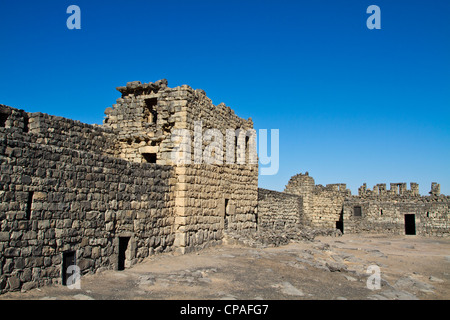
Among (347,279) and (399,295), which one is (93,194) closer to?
(347,279)

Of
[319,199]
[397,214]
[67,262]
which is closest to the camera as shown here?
[67,262]

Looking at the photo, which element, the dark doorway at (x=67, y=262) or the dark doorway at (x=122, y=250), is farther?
the dark doorway at (x=122, y=250)

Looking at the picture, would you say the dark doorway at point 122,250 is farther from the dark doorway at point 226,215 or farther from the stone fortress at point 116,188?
the dark doorway at point 226,215

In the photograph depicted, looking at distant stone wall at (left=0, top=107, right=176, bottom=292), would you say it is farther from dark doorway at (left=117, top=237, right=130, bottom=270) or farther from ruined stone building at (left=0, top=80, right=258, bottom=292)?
dark doorway at (left=117, top=237, right=130, bottom=270)

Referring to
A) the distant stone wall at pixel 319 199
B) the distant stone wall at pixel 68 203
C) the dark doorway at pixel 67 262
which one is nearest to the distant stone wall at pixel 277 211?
the distant stone wall at pixel 319 199

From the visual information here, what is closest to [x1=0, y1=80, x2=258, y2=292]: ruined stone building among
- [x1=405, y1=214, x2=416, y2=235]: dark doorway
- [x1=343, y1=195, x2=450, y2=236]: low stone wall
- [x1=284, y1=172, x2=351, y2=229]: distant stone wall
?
[x1=343, y1=195, x2=450, y2=236]: low stone wall

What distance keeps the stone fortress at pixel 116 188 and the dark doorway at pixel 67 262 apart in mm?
22

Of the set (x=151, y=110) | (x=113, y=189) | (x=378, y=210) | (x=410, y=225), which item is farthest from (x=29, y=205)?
→ (x=410, y=225)

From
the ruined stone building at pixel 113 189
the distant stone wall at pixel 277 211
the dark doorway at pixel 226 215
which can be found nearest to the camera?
the ruined stone building at pixel 113 189

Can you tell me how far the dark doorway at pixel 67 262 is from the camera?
7.99 m

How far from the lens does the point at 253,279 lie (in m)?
8.87

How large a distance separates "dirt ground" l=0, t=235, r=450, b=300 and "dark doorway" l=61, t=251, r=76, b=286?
40 centimetres

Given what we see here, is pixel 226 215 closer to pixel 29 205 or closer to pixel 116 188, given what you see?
pixel 116 188

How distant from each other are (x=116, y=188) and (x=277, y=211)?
15.2m
